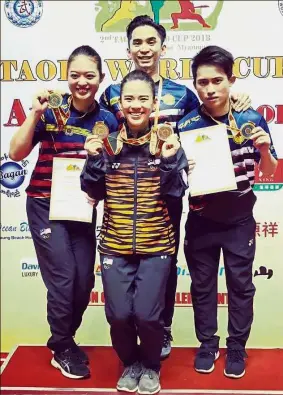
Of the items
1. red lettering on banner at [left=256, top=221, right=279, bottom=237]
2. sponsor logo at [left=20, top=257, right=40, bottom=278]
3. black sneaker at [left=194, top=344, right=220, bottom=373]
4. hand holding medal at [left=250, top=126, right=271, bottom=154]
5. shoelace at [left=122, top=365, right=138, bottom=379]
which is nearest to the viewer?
hand holding medal at [left=250, top=126, right=271, bottom=154]

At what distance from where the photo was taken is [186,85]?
2.31 metres

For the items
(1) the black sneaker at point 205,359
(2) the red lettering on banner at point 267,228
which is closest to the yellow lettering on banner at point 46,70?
(2) the red lettering on banner at point 267,228

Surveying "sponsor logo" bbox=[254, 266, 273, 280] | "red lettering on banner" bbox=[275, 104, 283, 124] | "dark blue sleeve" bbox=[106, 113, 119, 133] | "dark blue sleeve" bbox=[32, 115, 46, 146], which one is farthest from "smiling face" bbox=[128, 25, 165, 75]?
"sponsor logo" bbox=[254, 266, 273, 280]

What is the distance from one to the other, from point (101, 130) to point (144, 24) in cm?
47

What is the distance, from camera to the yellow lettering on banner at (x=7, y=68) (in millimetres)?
2354

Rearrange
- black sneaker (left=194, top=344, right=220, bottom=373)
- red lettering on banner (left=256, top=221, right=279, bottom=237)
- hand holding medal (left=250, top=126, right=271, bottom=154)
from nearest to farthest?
1. hand holding medal (left=250, top=126, right=271, bottom=154)
2. black sneaker (left=194, top=344, right=220, bottom=373)
3. red lettering on banner (left=256, top=221, right=279, bottom=237)

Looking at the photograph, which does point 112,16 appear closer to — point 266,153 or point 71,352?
point 266,153

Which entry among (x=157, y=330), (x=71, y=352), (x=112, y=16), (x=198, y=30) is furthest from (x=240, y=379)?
(x=112, y=16)

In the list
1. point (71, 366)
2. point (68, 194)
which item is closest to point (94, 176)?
point (68, 194)

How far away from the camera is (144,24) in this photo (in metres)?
2.17

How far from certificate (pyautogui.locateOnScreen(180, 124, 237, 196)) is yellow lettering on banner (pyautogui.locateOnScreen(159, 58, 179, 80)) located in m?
0.32

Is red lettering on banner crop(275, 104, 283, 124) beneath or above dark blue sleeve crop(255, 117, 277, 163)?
above

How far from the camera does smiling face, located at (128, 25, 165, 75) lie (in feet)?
7.04

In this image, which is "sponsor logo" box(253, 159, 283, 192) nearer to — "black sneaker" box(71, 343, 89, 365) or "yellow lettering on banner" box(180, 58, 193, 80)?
"yellow lettering on banner" box(180, 58, 193, 80)
